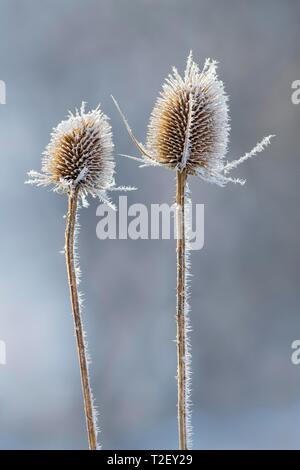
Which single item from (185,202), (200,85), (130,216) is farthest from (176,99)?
(130,216)

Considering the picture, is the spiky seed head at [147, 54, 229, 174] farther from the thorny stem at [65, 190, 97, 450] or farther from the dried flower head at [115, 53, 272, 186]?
the thorny stem at [65, 190, 97, 450]

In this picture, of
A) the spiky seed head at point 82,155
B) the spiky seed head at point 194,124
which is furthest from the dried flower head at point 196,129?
the spiky seed head at point 82,155

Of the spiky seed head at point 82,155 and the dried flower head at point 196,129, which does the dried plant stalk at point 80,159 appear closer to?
the spiky seed head at point 82,155

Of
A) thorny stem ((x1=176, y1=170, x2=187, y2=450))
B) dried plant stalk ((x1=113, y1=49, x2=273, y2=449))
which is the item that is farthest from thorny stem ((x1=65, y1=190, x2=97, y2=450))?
dried plant stalk ((x1=113, y1=49, x2=273, y2=449))

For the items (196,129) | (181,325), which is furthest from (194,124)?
(181,325)

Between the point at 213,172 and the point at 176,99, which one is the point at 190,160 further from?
the point at 176,99

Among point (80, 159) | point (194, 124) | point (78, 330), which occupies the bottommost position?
point (78, 330)

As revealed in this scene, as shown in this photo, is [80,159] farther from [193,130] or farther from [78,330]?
[78,330]
